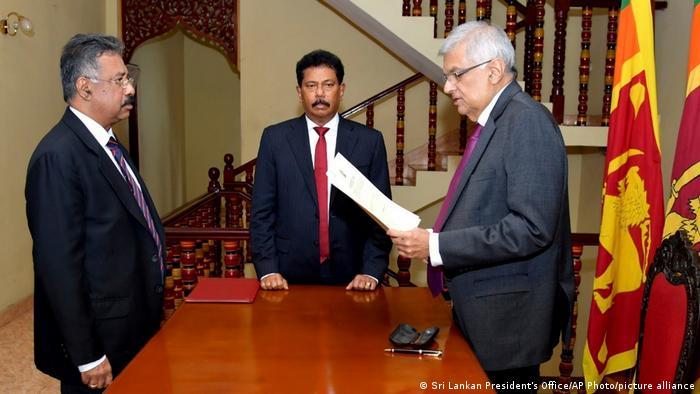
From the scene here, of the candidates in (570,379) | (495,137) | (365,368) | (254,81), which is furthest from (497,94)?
(254,81)

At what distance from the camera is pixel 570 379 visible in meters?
2.91

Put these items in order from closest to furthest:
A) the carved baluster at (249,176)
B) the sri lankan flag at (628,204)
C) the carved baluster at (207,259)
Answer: the sri lankan flag at (628,204) < the carved baluster at (207,259) < the carved baluster at (249,176)

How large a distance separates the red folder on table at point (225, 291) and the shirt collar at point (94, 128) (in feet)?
1.91

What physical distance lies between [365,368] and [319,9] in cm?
612

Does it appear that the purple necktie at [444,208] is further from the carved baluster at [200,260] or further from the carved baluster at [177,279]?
the carved baluster at [200,260]

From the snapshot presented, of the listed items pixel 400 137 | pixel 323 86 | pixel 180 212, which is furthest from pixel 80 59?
pixel 400 137

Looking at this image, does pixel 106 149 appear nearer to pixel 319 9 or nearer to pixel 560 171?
pixel 560 171

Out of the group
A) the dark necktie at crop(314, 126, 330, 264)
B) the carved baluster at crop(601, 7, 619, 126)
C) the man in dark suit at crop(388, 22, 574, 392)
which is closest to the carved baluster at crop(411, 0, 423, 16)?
the carved baluster at crop(601, 7, 619, 126)

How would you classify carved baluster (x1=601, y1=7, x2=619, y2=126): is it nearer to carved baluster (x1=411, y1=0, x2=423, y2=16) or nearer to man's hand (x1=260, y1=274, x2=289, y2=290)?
carved baluster (x1=411, y1=0, x2=423, y2=16)

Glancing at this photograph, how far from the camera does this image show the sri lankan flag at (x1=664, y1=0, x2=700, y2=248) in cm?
255

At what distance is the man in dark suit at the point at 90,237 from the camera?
1.82 meters

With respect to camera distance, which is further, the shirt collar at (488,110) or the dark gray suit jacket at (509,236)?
the shirt collar at (488,110)

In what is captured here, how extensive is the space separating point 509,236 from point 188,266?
5.50ft

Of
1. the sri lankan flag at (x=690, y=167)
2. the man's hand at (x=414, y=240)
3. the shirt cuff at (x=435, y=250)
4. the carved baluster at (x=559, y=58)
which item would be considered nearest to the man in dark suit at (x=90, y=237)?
the man's hand at (x=414, y=240)
